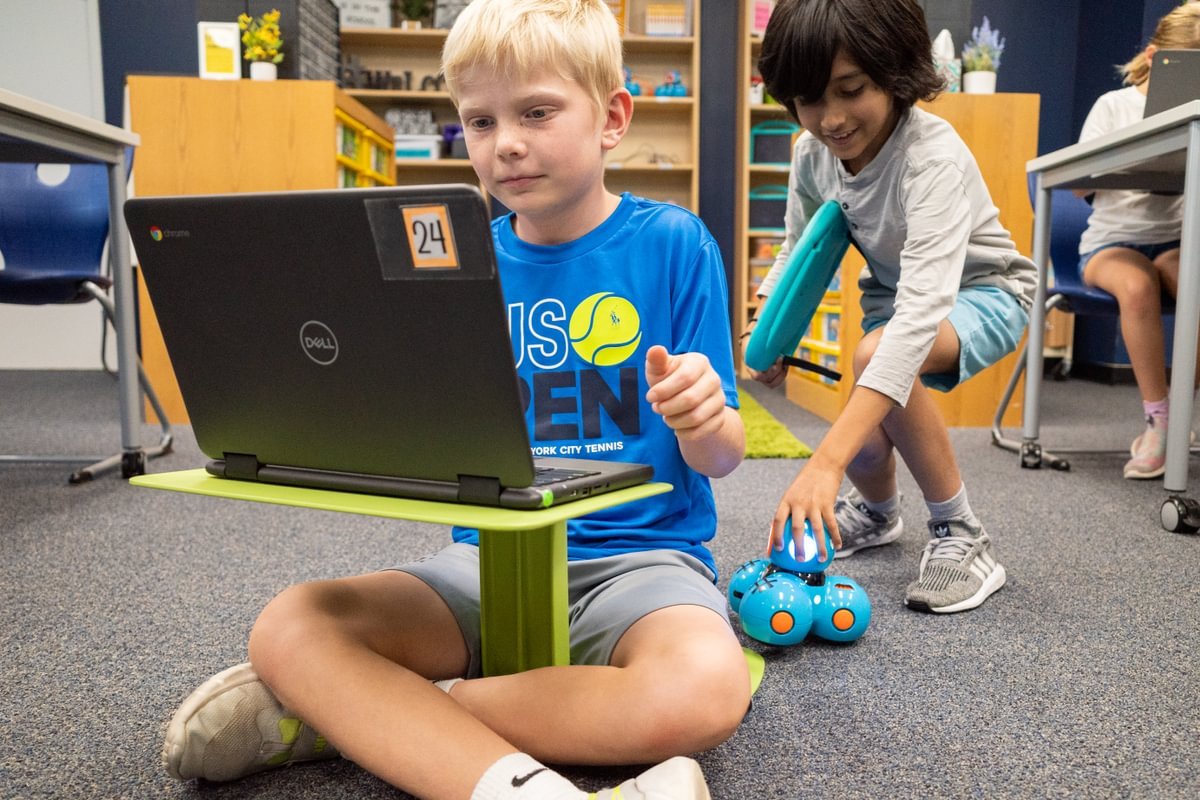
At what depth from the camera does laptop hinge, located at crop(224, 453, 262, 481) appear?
69cm

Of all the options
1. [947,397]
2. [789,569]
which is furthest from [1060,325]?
[789,569]

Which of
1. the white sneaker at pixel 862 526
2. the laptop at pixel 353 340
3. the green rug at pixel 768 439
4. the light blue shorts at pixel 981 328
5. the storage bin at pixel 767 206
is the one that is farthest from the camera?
the storage bin at pixel 767 206

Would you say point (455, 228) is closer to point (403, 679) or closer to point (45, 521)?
point (403, 679)

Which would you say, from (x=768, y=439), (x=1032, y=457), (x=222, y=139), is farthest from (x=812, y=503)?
(x=222, y=139)

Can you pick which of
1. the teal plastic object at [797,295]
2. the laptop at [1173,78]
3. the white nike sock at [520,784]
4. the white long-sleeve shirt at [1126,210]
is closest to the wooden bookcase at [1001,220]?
the white long-sleeve shirt at [1126,210]

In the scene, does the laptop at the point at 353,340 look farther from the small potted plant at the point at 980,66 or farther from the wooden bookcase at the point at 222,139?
the small potted plant at the point at 980,66

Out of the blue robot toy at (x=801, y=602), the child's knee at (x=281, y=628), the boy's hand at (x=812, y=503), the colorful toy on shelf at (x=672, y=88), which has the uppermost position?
the colorful toy on shelf at (x=672, y=88)

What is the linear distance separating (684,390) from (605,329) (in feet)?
0.77

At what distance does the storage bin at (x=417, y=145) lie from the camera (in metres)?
4.44

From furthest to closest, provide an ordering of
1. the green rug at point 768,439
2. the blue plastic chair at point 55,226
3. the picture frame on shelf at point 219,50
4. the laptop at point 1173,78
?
1. the picture frame on shelf at point 219,50
2. the green rug at point 768,439
3. the blue plastic chair at point 55,226
4. the laptop at point 1173,78

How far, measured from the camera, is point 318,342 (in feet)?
1.99

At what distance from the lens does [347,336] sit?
595 mm

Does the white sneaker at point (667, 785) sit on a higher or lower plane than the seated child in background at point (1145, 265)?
lower

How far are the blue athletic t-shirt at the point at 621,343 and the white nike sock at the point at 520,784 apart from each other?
0.26 meters
